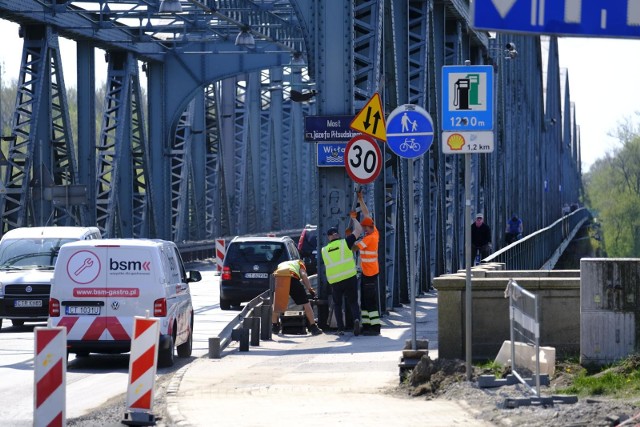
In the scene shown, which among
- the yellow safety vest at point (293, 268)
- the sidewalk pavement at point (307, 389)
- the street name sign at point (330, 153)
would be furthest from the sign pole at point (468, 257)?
the yellow safety vest at point (293, 268)

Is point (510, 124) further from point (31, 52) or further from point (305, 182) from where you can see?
point (305, 182)

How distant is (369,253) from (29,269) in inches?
240

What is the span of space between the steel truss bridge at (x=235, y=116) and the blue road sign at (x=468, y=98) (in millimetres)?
1400

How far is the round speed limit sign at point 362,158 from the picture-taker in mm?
18531

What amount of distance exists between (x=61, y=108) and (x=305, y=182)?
1861 inches

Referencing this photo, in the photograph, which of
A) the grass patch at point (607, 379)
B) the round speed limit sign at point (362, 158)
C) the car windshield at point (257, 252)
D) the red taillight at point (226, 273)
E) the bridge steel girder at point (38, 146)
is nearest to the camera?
the grass patch at point (607, 379)

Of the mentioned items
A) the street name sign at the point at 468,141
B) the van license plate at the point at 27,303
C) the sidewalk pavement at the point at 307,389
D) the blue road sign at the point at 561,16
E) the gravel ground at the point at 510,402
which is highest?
the blue road sign at the point at 561,16

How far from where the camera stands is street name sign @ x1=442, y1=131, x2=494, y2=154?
42.8 ft

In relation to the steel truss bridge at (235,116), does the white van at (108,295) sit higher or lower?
lower

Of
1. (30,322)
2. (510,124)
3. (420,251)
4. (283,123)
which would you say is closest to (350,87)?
(30,322)

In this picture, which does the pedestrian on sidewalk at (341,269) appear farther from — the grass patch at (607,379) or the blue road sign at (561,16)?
the blue road sign at (561,16)

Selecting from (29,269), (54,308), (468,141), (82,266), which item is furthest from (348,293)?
(468,141)

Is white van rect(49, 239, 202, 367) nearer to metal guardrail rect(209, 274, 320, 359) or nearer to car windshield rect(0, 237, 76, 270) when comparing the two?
metal guardrail rect(209, 274, 320, 359)

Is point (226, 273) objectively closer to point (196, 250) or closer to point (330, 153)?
point (330, 153)
